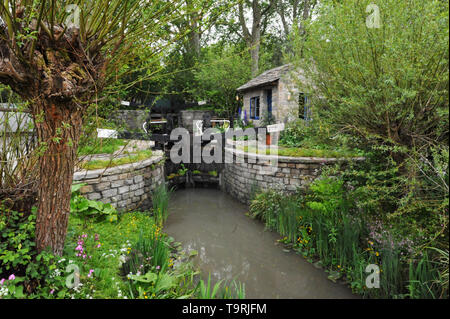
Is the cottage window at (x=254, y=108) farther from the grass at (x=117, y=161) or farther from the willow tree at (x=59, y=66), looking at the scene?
the willow tree at (x=59, y=66)

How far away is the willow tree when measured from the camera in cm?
247

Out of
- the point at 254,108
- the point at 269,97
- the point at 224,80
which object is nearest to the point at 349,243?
the point at 269,97

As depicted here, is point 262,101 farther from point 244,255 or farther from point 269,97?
point 244,255

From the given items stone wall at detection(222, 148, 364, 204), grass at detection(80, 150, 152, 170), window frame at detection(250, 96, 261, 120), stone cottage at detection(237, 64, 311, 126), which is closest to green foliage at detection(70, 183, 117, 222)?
grass at detection(80, 150, 152, 170)

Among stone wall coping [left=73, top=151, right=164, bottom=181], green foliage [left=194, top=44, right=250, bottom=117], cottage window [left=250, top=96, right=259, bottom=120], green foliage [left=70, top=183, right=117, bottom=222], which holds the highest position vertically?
green foliage [left=194, top=44, right=250, bottom=117]

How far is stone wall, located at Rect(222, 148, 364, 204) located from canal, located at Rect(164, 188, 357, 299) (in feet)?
2.50

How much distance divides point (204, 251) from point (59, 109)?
3.82 meters

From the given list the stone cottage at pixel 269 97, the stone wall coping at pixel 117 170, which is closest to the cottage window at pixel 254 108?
the stone cottage at pixel 269 97

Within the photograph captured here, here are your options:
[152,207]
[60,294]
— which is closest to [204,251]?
[152,207]

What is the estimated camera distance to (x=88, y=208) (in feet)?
17.3

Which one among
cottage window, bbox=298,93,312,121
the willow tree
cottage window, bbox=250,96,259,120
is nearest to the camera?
the willow tree

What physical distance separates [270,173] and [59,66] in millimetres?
5891

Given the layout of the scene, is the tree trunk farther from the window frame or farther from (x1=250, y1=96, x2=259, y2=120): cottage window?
(x1=250, y1=96, x2=259, y2=120): cottage window
